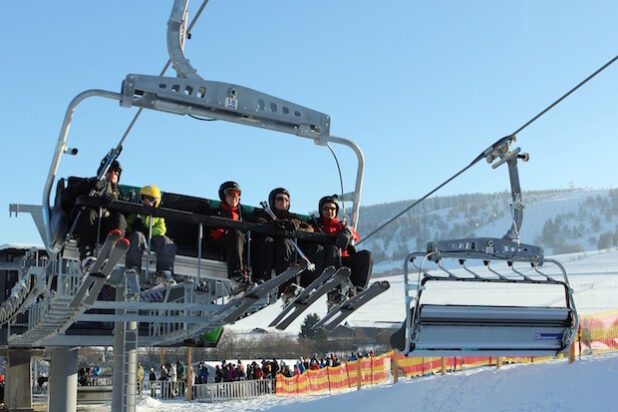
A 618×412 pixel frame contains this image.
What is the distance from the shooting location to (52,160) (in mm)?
6930

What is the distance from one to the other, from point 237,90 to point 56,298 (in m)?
4.83

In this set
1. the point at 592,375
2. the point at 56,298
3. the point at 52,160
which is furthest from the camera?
the point at 592,375

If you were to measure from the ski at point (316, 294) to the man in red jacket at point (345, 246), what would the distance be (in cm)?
14

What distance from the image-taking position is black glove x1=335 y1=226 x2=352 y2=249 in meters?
8.81

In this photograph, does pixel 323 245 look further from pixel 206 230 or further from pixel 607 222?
pixel 607 222

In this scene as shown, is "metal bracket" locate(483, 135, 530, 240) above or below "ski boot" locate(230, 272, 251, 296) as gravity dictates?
above

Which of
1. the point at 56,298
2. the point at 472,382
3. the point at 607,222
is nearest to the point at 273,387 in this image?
the point at 472,382

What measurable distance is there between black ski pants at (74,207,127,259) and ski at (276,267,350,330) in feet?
7.64

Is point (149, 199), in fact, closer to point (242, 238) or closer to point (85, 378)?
point (242, 238)

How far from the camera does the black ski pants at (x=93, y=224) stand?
7.79 m

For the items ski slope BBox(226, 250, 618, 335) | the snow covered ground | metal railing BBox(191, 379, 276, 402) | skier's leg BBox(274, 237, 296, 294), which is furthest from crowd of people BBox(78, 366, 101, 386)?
ski slope BBox(226, 250, 618, 335)

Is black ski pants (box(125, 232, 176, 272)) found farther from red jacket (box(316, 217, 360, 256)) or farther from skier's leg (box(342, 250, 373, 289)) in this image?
skier's leg (box(342, 250, 373, 289))

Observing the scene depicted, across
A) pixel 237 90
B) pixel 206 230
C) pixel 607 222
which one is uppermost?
pixel 607 222

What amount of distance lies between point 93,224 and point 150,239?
1.97ft
